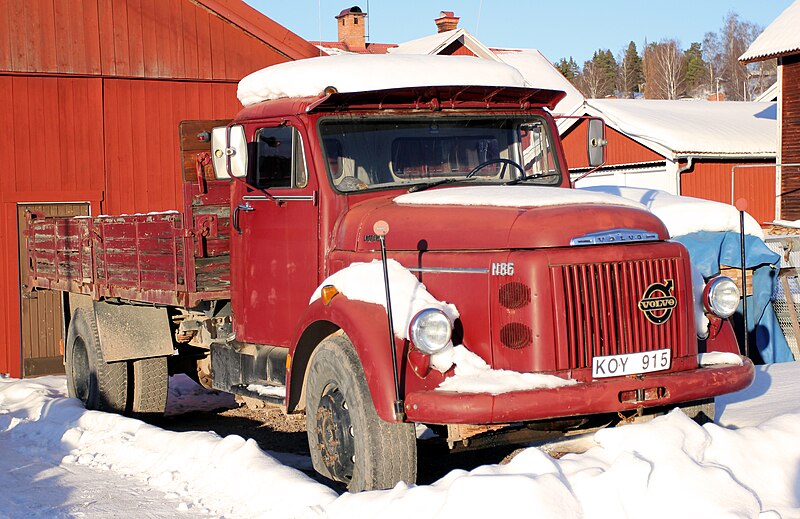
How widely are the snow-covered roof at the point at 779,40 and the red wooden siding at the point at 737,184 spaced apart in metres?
2.81

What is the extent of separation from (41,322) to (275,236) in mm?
7834

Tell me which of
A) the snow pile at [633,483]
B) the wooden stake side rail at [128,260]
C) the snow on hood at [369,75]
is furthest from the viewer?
the wooden stake side rail at [128,260]

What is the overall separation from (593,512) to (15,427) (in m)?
5.98

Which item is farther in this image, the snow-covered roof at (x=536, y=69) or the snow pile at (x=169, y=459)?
the snow-covered roof at (x=536, y=69)

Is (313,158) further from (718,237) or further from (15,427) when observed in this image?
(718,237)

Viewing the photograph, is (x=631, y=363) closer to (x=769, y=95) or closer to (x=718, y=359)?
(x=718, y=359)

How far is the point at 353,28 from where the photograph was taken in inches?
1337

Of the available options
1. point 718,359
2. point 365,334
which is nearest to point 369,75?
point 365,334

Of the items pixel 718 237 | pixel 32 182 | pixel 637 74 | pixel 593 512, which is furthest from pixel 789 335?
pixel 637 74

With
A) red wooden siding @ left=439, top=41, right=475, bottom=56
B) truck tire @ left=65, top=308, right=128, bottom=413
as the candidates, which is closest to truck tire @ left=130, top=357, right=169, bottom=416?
truck tire @ left=65, top=308, right=128, bottom=413

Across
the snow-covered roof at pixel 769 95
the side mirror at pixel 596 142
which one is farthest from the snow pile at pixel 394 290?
the snow-covered roof at pixel 769 95

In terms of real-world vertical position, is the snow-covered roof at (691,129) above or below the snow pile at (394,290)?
above

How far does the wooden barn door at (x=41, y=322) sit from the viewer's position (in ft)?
44.2

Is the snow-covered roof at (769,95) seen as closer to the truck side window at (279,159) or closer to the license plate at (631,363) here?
the truck side window at (279,159)
